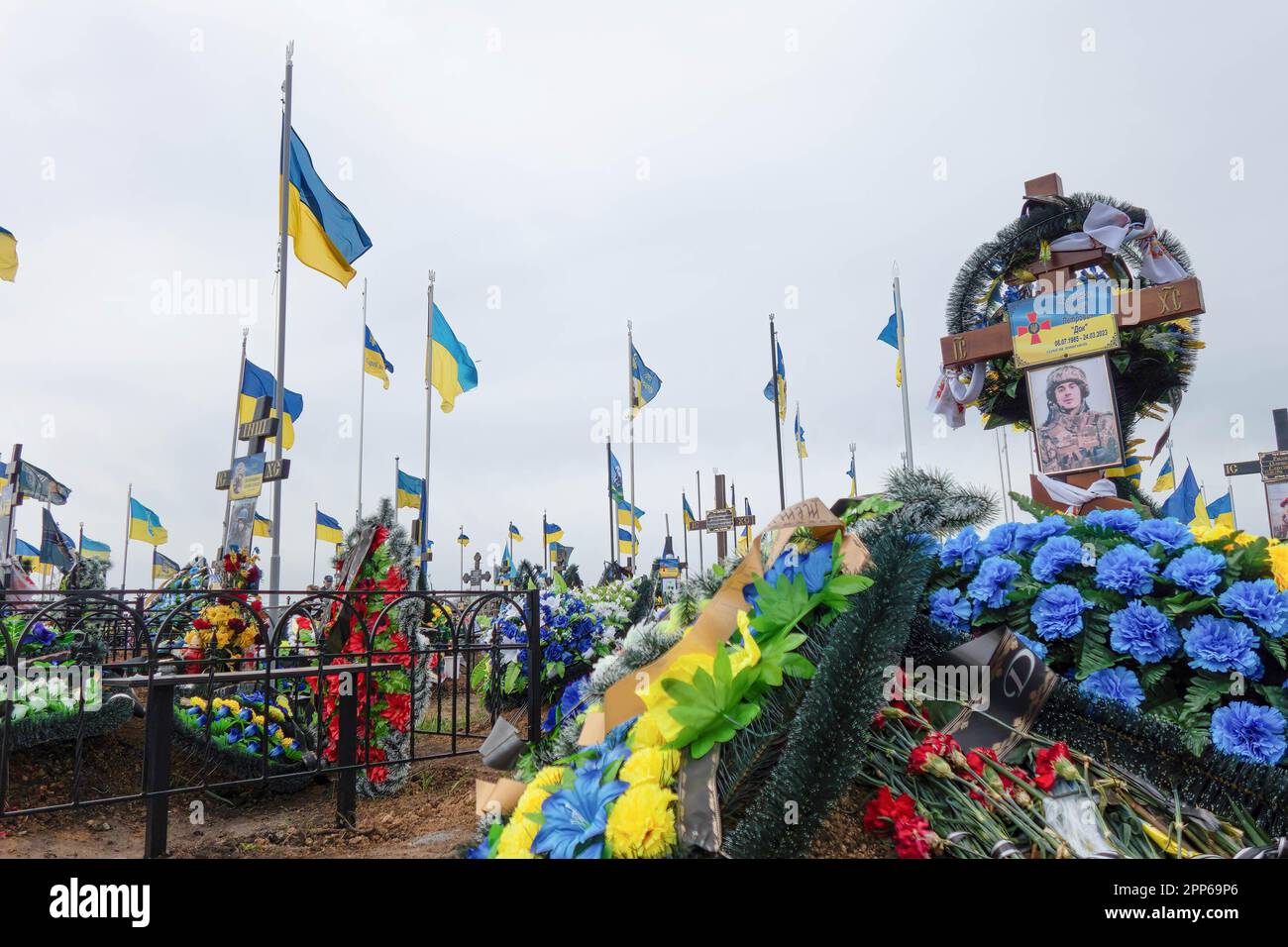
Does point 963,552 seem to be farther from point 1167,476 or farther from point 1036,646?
point 1167,476

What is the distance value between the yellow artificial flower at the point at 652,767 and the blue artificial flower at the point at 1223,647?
160 cm

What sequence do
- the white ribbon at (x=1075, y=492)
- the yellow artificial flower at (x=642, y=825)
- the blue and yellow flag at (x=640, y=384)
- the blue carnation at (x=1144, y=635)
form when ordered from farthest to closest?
the blue and yellow flag at (x=640, y=384), the white ribbon at (x=1075, y=492), the blue carnation at (x=1144, y=635), the yellow artificial flower at (x=642, y=825)

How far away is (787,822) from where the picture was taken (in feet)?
4.77

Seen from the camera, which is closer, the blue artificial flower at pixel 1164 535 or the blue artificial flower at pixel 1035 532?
the blue artificial flower at pixel 1164 535

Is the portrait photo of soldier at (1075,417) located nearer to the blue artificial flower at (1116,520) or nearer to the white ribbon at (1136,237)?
the white ribbon at (1136,237)

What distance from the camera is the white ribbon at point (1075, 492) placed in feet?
21.8

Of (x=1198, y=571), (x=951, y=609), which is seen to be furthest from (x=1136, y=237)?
(x=951, y=609)

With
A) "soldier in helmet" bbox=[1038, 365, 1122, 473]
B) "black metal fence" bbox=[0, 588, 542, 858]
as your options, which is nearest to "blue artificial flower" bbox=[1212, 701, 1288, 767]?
"black metal fence" bbox=[0, 588, 542, 858]

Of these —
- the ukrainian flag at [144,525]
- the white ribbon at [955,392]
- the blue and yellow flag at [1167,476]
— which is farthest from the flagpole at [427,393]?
the blue and yellow flag at [1167,476]

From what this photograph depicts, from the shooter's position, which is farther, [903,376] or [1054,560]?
[903,376]

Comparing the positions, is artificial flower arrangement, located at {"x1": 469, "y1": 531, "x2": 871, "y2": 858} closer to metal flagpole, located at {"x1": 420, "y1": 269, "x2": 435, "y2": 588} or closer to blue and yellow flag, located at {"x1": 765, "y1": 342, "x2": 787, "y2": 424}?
metal flagpole, located at {"x1": 420, "y1": 269, "x2": 435, "y2": 588}

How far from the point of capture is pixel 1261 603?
87.4 inches

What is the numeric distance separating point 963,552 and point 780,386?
2054 centimetres
